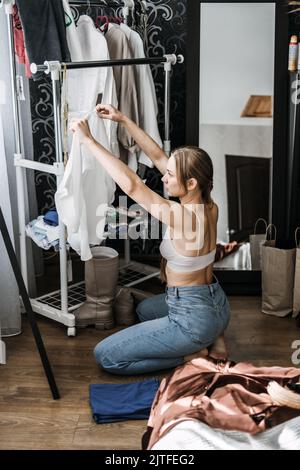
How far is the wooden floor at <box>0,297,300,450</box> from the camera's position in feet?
8.28

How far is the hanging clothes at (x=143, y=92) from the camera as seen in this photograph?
3648mm

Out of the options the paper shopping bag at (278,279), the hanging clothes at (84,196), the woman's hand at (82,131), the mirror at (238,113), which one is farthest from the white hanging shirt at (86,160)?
the paper shopping bag at (278,279)

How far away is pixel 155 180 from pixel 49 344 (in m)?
1.44

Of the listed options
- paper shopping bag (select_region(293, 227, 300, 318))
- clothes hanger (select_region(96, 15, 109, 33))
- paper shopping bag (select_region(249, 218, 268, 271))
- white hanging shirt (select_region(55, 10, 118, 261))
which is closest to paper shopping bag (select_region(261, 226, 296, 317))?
paper shopping bag (select_region(293, 227, 300, 318))

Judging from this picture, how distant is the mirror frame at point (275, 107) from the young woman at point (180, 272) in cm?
96

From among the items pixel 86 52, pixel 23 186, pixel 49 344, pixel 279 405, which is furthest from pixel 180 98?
pixel 279 405

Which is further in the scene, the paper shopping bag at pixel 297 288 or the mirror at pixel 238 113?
the mirror at pixel 238 113

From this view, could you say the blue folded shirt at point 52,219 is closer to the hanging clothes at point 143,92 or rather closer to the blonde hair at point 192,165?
the hanging clothes at point 143,92

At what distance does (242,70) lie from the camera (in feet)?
12.5

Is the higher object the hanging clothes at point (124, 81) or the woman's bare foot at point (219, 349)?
the hanging clothes at point (124, 81)

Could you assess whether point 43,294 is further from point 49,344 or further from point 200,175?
point 200,175

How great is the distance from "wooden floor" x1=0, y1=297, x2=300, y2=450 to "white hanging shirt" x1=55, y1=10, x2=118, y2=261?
1.56 feet

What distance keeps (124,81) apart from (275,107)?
85cm

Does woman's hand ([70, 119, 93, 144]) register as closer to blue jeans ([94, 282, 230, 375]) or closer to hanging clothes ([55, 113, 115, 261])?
hanging clothes ([55, 113, 115, 261])
